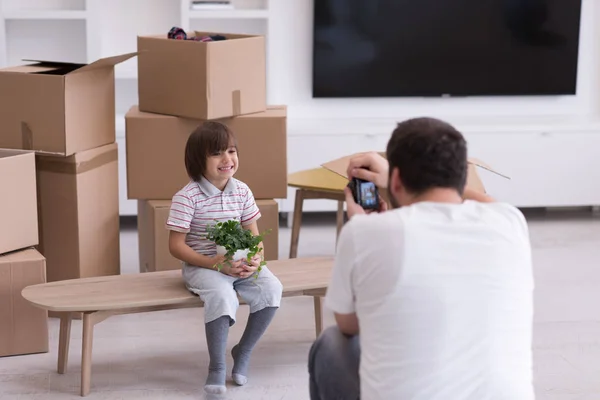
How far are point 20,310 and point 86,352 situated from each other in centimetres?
41

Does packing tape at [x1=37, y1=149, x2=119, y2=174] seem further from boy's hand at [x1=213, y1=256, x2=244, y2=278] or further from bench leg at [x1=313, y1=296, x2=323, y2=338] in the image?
bench leg at [x1=313, y1=296, x2=323, y2=338]

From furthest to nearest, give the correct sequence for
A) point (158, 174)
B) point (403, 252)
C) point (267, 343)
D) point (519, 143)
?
point (519, 143), point (158, 174), point (267, 343), point (403, 252)

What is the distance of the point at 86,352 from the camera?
273cm

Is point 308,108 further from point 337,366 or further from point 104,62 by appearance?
point 337,366

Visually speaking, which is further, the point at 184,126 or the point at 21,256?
the point at 184,126

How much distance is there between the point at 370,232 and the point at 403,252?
69mm

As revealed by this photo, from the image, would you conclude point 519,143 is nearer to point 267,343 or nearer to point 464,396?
point 267,343

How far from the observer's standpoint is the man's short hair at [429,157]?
5.71 feet

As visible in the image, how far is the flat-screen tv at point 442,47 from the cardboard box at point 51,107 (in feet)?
6.34

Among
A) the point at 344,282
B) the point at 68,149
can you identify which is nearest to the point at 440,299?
the point at 344,282

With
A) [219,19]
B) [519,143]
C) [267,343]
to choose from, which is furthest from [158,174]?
[519,143]

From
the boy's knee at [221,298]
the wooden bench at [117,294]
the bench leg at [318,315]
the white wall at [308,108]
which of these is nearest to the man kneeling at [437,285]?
the boy's knee at [221,298]

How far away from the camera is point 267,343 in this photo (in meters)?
3.21

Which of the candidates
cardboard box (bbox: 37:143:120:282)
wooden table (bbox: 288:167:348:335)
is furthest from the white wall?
cardboard box (bbox: 37:143:120:282)
